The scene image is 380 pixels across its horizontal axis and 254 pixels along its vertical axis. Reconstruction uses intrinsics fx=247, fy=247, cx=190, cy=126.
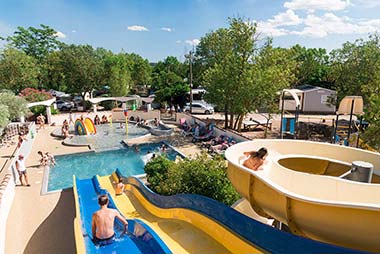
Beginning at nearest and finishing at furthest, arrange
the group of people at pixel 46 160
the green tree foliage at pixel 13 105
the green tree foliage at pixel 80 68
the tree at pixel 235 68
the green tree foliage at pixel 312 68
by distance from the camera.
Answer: the group of people at pixel 46 160 < the tree at pixel 235 68 < the green tree foliage at pixel 13 105 < the green tree foliage at pixel 80 68 < the green tree foliage at pixel 312 68

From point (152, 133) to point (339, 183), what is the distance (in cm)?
1942

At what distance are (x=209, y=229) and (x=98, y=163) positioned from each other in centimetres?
1201

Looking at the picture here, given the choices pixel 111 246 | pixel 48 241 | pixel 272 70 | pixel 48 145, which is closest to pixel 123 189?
pixel 48 241

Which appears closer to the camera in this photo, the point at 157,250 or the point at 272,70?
the point at 157,250

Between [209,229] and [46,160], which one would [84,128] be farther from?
[209,229]

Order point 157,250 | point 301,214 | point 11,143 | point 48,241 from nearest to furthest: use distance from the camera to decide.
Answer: point 301,214
point 157,250
point 48,241
point 11,143

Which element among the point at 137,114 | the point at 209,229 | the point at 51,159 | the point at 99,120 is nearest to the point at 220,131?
the point at 51,159

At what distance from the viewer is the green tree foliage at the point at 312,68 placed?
41.9m

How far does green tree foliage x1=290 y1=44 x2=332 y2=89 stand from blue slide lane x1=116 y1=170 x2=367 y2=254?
34199 mm

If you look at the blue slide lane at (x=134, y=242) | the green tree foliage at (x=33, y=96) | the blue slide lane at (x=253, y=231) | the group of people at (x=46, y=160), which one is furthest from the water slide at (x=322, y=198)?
the green tree foliage at (x=33, y=96)

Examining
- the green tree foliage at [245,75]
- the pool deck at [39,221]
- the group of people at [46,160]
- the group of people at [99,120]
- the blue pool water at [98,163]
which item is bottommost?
the blue pool water at [98,163]

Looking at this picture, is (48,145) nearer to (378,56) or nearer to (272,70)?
(272,70)

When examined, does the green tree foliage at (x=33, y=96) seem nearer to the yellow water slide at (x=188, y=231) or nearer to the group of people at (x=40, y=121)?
the group of people at (x=40, y=121)

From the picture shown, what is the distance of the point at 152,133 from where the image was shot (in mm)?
22312
